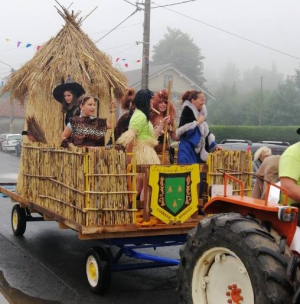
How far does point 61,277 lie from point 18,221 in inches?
95.3

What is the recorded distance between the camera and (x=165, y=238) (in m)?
6.01

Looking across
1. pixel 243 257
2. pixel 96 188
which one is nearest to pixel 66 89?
pixel 96 188

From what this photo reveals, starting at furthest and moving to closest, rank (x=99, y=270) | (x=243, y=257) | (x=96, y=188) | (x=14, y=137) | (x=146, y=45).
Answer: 1. (x=14, y=137)
2. (x=146, y=45)
3. (x=99, y=270)
4. (x=96, y=188)
5. (x=243, y=257)

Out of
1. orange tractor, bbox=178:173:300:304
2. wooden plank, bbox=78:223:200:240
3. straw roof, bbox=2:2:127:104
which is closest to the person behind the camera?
orange tractor, bbox=178:173:300:304

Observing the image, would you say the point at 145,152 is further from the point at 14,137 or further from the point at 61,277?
the point at 14,137

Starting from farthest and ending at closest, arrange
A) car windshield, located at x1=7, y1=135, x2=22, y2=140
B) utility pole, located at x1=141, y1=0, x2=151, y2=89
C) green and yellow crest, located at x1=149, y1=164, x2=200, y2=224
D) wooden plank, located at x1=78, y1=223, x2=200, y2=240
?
car windshield, located at x1=7, y1=135, x2=22, y2=140
utility pole, located at x1=141, y1=0, x2=151, y2=89
green and yellow crest, located at x1=149, y1=164, x2=200, y2=224
wooden plank, located at x1=78, y1=223, x2=200, y2=240

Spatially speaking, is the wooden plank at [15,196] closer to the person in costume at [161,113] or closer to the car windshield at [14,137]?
the person in costume at [161,113]

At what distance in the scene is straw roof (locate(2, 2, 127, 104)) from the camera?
852 centimetres

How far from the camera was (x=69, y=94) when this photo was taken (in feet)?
28.3

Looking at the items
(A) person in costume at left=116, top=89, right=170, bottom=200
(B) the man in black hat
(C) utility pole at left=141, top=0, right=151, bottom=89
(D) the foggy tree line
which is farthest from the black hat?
(D) the foggy tree line

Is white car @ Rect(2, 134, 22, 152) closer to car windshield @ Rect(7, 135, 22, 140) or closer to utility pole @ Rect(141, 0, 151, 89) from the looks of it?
car windshield @ Rect(7, 135, 22, 140)

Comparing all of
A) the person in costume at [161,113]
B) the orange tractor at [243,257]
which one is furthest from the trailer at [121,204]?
the person in costume at [161,113]

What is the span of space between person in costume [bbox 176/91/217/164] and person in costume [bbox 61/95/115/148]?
0.95m

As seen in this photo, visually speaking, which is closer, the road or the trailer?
the trailer
